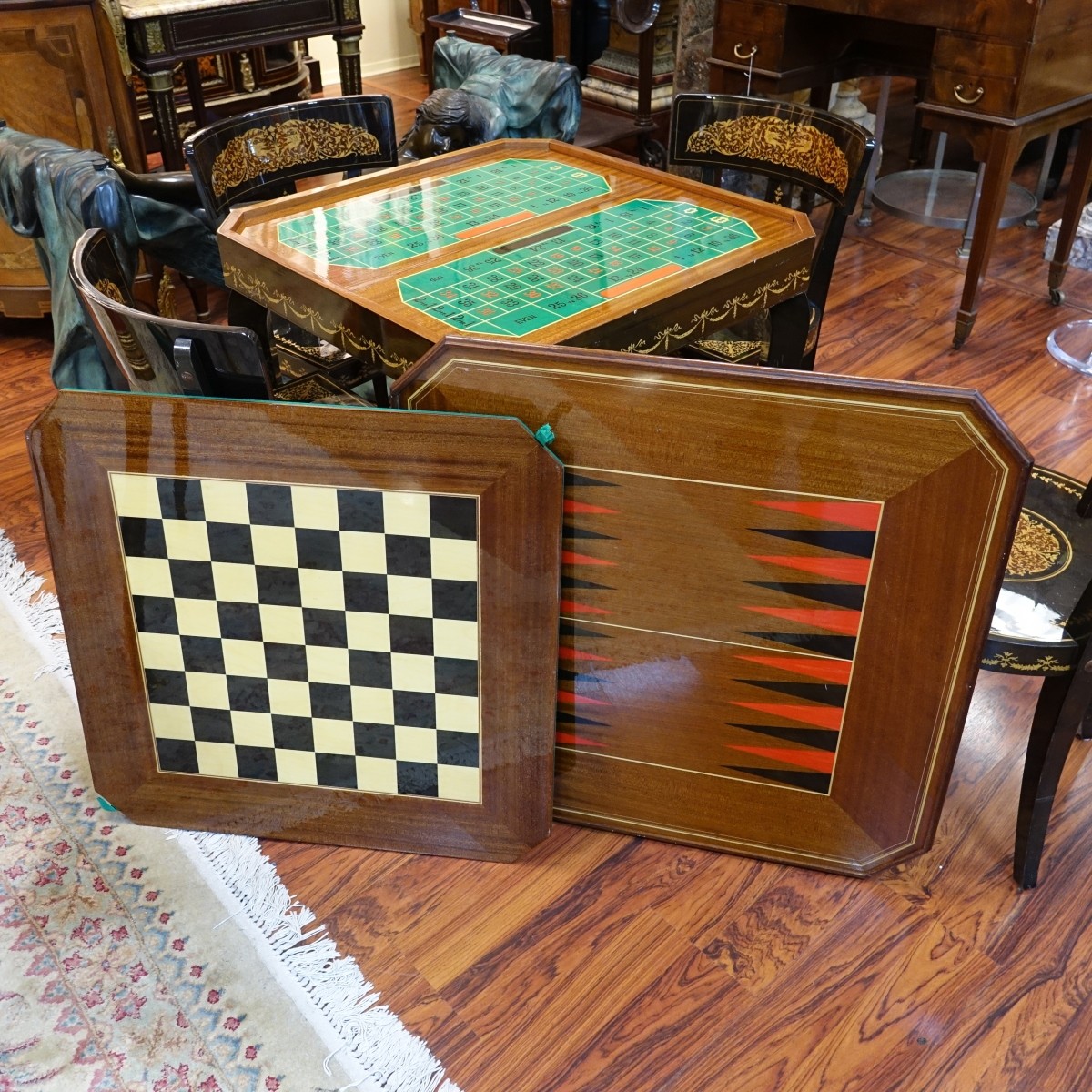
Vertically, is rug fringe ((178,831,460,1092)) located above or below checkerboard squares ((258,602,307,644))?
below

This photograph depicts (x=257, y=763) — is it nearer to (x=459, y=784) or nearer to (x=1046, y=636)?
(x=459, y=784)

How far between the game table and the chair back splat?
275 millimetres

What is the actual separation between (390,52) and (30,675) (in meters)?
5.09

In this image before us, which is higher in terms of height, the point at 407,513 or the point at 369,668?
the point at 407,513

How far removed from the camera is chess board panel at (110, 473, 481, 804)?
1.66m

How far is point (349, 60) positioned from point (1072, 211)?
2.68 meters

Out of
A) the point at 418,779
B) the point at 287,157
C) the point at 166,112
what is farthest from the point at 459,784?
the point at 166,112

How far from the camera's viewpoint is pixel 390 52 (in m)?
6.36

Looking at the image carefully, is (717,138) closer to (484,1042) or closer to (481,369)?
(481,369)

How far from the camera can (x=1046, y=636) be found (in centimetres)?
173

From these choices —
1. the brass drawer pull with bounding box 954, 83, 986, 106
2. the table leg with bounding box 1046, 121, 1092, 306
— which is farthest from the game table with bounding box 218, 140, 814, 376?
the table leg with bounding box 1046, 121, 1092, 306

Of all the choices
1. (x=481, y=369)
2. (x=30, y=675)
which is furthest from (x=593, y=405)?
(x=30, y=675)

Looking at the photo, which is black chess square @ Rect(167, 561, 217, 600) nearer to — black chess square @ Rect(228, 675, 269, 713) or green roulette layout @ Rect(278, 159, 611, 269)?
black chess square @ Rect(228, 675, 269, 713)

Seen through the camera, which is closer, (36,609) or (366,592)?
(366,592)
